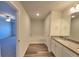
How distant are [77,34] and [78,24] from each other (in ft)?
1.07

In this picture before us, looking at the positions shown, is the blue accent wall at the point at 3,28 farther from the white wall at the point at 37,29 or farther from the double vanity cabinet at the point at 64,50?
the double vanity cabinet at the point at 64,50

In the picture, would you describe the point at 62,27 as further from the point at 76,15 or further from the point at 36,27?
the point at 36,27

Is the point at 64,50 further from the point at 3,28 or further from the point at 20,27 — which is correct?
the point at 3,28

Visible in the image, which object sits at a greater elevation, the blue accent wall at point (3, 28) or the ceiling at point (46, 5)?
the ceiling at point (46, 5)

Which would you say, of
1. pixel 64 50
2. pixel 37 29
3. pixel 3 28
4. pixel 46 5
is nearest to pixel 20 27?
pixel 46 5

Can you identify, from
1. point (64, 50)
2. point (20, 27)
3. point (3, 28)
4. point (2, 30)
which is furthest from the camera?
point (3, 28)

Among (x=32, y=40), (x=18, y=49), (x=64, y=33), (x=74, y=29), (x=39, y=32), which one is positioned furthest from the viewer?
(x=39, y=32)

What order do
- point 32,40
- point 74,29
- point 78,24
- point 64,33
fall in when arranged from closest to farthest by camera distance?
point 78,24
point 74,29
point 64,33
point 32,40

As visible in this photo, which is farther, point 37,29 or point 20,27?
point 37,29

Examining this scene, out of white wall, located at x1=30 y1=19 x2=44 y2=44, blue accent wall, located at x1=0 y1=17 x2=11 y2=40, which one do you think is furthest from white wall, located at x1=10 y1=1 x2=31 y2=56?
blue accent wall, located at x1=0 y1=17 x2=11 y2=40

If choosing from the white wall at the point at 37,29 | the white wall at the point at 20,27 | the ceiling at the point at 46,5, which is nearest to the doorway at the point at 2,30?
the white wall at the point at 20,27

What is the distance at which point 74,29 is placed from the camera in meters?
3.40

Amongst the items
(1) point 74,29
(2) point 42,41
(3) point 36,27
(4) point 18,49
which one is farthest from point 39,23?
(4) point 18,49

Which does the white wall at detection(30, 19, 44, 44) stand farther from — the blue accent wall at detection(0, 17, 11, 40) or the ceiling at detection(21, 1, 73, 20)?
the ceiling at detection(21, 1, 73, 20)
